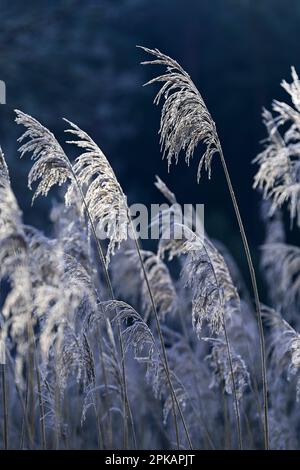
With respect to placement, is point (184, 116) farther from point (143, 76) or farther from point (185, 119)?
point (143, 76)

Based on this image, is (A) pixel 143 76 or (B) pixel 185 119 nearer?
(B) pixel 185 119

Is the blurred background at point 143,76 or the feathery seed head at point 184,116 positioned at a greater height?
the blurred background at point 143,76

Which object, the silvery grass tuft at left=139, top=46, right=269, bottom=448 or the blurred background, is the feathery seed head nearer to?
the silvery grass tuft at left=139, top=46, right=269, bottom=448

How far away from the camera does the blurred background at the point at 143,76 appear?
14102 mm

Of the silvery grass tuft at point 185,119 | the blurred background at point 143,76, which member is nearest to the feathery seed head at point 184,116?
the silvery grass tuft at point 185,119

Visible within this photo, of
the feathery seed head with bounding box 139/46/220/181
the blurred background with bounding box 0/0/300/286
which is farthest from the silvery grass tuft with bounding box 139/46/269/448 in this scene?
the blurred background with bounding box 0/0/300/286

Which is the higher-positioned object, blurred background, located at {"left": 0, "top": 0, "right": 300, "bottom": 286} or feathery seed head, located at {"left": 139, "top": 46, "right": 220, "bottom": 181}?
blurred background, located at {"left": 0, "top": 0, "right": 300, "bottom": 286}

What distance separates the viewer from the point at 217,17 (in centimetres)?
1867

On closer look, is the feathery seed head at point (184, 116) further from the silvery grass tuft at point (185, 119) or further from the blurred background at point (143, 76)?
the blurred background at point (143, 76)

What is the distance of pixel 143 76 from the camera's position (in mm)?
17438

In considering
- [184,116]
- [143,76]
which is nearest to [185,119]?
[184,116]

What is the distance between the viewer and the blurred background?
46.3 ft

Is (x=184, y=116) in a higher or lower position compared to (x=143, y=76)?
lower

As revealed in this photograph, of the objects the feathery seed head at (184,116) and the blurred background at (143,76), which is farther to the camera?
the blurred background at (143,76)
